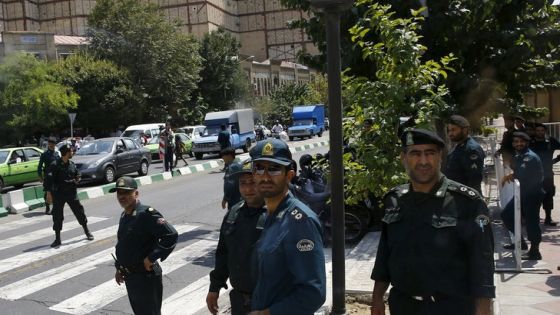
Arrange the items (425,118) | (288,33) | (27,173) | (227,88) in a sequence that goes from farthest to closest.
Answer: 1. (288,33)
2. (227,88)
3. (27,173)
4. (425,118)

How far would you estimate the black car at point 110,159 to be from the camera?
17.6m

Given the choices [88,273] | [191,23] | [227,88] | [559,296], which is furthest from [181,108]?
[559,296]

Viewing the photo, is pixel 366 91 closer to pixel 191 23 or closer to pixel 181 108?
pixel 181 108

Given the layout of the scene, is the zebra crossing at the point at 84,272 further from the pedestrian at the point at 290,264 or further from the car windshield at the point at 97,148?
the car windshield at the point at 97,148

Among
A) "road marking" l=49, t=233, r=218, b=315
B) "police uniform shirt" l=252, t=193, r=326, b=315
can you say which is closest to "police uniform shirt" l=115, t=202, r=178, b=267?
"road marking" l=49, t=233, r=218, b=315

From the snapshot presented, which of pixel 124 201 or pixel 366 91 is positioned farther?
pixel 366 91

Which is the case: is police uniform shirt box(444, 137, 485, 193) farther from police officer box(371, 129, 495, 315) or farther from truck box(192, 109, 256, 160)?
truck box(192, 109, 256, 160)

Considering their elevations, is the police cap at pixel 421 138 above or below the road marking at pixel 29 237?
above

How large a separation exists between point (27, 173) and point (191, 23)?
63288 millimetres

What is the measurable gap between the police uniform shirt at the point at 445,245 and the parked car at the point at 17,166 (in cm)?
1604

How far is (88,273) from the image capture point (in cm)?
770

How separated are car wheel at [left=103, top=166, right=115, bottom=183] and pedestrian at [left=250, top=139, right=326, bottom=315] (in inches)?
643

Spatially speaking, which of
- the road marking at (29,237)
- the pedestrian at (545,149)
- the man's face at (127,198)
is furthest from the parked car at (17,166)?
the pedestrian at (545,149)

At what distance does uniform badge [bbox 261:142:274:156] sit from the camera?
2799 mm
